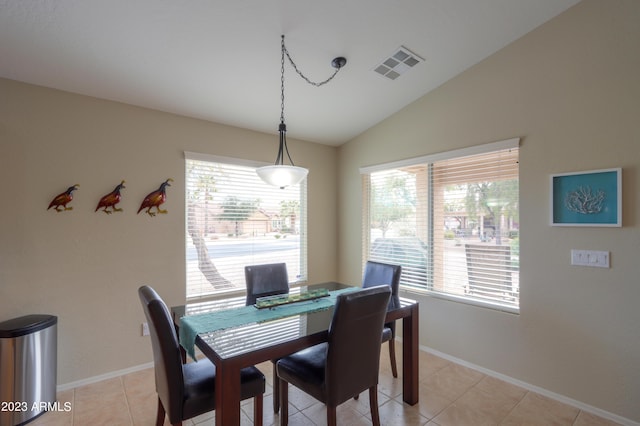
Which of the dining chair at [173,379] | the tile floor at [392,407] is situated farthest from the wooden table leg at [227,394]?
the tile floor at [392,407]

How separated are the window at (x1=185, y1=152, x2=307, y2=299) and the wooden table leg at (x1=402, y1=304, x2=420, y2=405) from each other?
1.83m

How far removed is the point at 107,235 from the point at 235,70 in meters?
1.81

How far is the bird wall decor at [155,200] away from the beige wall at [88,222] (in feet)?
0.16

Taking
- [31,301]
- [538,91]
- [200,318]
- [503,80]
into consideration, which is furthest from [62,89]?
[538,91]

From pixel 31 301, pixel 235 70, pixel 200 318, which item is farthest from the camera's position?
pixel 235 70

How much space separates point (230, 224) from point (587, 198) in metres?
3.18

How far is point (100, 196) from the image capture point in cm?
262

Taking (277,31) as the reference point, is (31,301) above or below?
below

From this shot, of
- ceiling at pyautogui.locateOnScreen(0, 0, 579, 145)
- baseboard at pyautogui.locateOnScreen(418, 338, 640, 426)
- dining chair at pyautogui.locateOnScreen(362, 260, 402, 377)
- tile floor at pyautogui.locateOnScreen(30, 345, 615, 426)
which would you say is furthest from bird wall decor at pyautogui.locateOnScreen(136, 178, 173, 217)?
baseboard at pyautogui.locateOnScreen(418, 338, 640, 426)

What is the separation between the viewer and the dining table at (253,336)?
1.45m

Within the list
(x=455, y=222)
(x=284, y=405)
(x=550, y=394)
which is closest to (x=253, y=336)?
(x=284, y=405)

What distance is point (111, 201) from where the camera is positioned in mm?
2631

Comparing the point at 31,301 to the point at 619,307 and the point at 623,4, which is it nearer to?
the point at 619,307

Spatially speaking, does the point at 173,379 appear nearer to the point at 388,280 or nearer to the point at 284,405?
the point at 284,405
